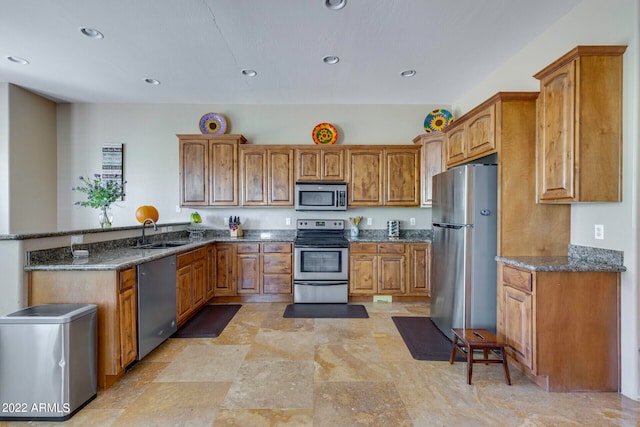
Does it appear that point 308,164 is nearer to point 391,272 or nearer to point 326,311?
point 391,272

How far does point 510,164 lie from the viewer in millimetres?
2340

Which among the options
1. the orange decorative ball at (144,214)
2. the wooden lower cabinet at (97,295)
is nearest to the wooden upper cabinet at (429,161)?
the orange decorative ball at (144,214)

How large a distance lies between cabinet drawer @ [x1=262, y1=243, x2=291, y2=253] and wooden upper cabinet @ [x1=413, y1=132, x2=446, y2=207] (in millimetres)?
2066

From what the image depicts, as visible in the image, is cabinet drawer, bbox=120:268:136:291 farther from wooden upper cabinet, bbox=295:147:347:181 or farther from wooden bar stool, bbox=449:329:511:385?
wooden bar stool, bbox=449:329:511:385

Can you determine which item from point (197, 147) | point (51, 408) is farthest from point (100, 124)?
point (51, 408)

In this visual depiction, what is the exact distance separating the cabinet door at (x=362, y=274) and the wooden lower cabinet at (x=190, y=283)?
6.43 feet

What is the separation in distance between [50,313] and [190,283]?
1.46 metres

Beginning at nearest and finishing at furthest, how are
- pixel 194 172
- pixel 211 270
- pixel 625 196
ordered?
1. pixel 625 196
2. pixel 211 270
3. pixel 194 172

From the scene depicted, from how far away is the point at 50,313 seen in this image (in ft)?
5.82

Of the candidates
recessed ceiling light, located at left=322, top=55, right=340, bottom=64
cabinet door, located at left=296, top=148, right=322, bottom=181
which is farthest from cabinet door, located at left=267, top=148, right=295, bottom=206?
recessed ceiling light, located at left=322, top=55, right=340, bottom=64

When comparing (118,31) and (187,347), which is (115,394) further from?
(118,31)

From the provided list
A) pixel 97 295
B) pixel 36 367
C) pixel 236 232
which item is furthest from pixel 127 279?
pixel 236 232

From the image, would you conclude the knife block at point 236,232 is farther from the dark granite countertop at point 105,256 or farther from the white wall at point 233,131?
the dark granite countertop at point 105,256

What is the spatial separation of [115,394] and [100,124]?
164 inches
